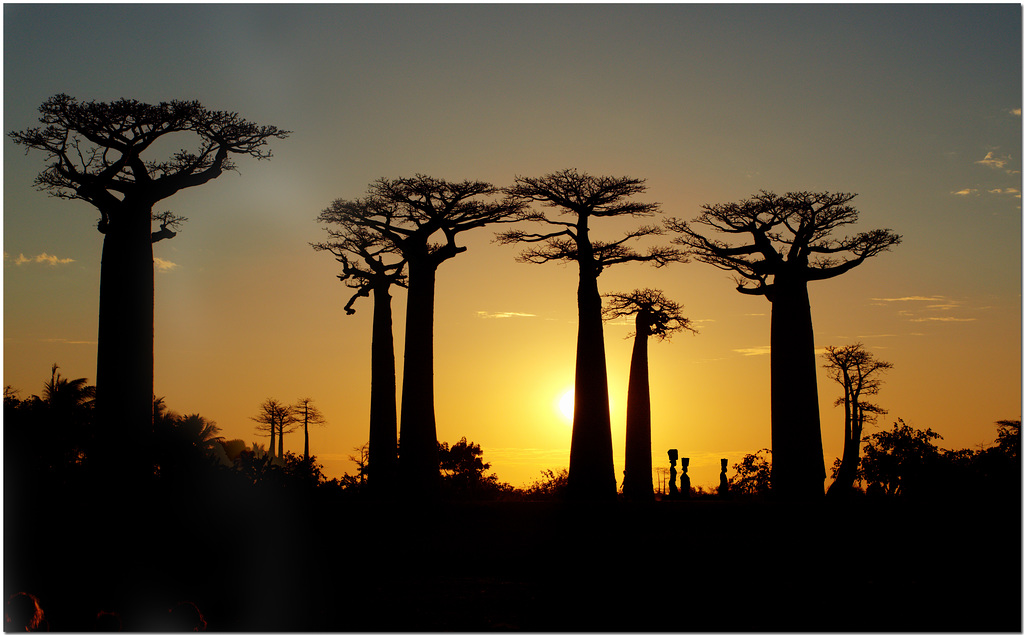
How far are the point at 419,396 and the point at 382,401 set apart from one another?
3.70 meters

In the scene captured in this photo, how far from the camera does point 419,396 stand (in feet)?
62.6

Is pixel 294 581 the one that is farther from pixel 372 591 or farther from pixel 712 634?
pixel 712 634

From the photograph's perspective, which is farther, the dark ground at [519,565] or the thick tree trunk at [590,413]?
the thick tree trunk at [590,413]

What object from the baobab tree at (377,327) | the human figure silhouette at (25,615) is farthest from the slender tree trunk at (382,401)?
the human figure silhouette at (25,615)

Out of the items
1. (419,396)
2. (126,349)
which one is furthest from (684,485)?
(126,349)

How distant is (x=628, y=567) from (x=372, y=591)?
9.84 ft

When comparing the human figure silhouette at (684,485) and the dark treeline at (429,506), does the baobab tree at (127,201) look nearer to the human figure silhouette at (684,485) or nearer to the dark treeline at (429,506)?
the dark treeline at (429,506)

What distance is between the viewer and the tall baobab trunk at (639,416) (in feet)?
74.8

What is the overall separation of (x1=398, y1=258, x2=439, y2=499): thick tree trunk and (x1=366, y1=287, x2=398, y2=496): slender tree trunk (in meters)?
2.60

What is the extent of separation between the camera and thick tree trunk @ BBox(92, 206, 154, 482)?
12836mm

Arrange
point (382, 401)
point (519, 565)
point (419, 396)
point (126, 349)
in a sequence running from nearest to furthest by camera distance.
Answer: point (519, 565) → point (126, 349) → point (419, 396) → point (382, 401)

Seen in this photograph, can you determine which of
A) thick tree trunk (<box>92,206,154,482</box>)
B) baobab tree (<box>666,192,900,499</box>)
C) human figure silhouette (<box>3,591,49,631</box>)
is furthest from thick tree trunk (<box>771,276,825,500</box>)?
human figure silhouette (<box>3,591,49,631</box>)

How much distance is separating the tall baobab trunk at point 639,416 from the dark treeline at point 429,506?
6cm

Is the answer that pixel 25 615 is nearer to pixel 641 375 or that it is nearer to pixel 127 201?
pixel 127 201
